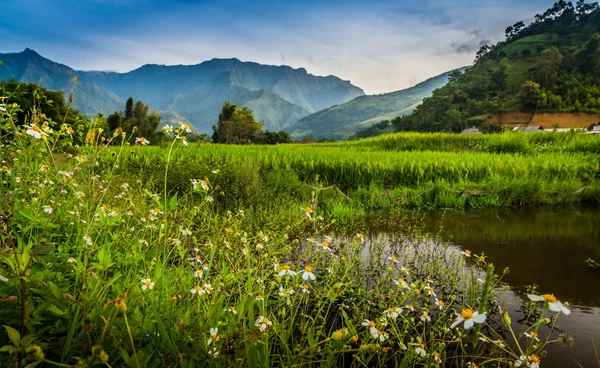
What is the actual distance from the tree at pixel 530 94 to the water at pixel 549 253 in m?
74.2

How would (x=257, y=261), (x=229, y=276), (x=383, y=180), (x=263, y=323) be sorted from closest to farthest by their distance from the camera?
1. (x=263, y=323)
2. (x=229, y=276)
3. (x=257, y=261)
4. (x=383, y=180)

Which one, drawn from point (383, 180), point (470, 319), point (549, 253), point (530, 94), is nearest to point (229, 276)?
point (470, 319)

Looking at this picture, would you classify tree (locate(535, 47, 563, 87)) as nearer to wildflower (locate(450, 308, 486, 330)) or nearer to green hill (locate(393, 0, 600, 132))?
green hill (locate(393, 0, 600, 132))

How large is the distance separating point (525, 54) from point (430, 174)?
10826cm

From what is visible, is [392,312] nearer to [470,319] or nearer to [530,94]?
[470,319]

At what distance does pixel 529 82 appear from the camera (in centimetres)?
6831

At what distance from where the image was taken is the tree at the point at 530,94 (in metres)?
66.9

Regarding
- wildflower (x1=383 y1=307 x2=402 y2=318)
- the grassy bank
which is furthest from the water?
wildflower (x1=383 y1=307 x2=402 y2=318)

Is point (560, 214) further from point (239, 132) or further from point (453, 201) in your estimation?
point (239, 132)

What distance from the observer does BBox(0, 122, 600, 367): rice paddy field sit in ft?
4.39

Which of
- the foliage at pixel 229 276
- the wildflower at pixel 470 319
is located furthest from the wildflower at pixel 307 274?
the wildflower at pixel 470 319

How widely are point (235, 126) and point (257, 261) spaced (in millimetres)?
56986

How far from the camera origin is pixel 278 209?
5.33 meters

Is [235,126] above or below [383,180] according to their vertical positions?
above
